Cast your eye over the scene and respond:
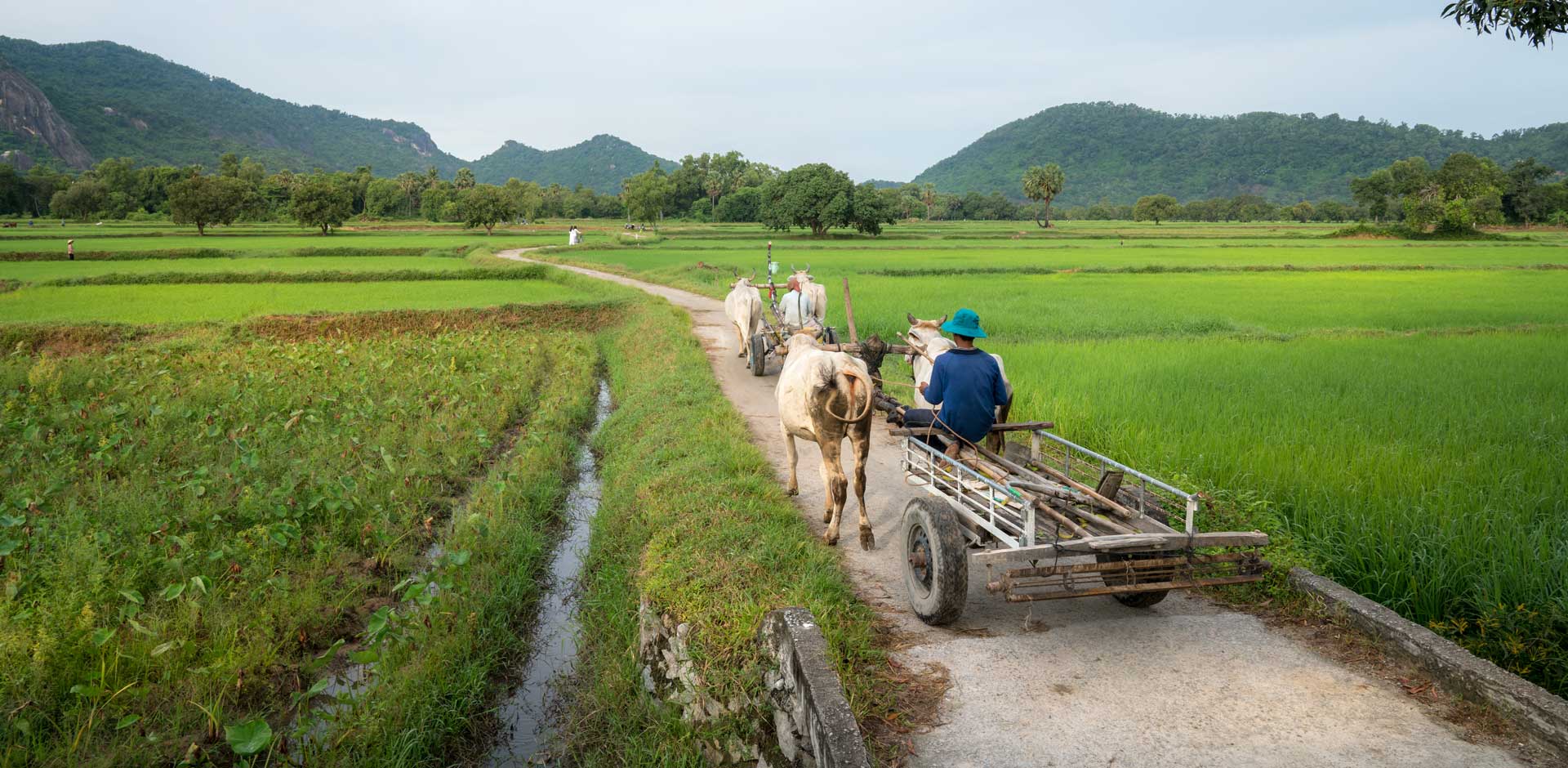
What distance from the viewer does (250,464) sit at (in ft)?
24.5

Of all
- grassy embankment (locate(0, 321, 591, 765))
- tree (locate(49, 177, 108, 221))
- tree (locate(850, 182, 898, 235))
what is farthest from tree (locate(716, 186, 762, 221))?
grassy embankment (locate(0, 321, 591, 765))

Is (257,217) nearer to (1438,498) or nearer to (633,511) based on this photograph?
→ (633,511)

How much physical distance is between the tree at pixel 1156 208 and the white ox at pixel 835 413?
97.9 m

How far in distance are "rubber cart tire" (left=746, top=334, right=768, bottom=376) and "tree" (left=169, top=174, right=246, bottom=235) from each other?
1736 inches

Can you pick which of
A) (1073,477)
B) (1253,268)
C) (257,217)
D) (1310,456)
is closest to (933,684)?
(1073,477)

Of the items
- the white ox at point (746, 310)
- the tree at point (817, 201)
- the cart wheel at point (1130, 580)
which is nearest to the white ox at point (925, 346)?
the cart wheel at point (1130, 580)

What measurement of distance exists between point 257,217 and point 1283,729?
2848 inches

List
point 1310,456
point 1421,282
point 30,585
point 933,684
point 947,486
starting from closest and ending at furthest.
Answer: point 933,684, point 947,486, point 30,585, point 1310,456, point 1421,282

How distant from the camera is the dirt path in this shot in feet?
10.6

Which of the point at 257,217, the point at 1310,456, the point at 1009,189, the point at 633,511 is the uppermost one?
the point at 1009,189

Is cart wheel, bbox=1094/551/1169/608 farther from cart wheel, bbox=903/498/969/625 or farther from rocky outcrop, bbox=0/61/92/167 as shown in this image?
rocky outcrop, bbox=0/61/92/167

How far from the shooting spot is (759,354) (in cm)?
1193

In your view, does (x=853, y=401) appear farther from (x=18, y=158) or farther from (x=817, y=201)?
(x=18, y=158)

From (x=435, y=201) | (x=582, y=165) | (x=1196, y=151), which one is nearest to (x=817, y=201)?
(x=435, y=201)
